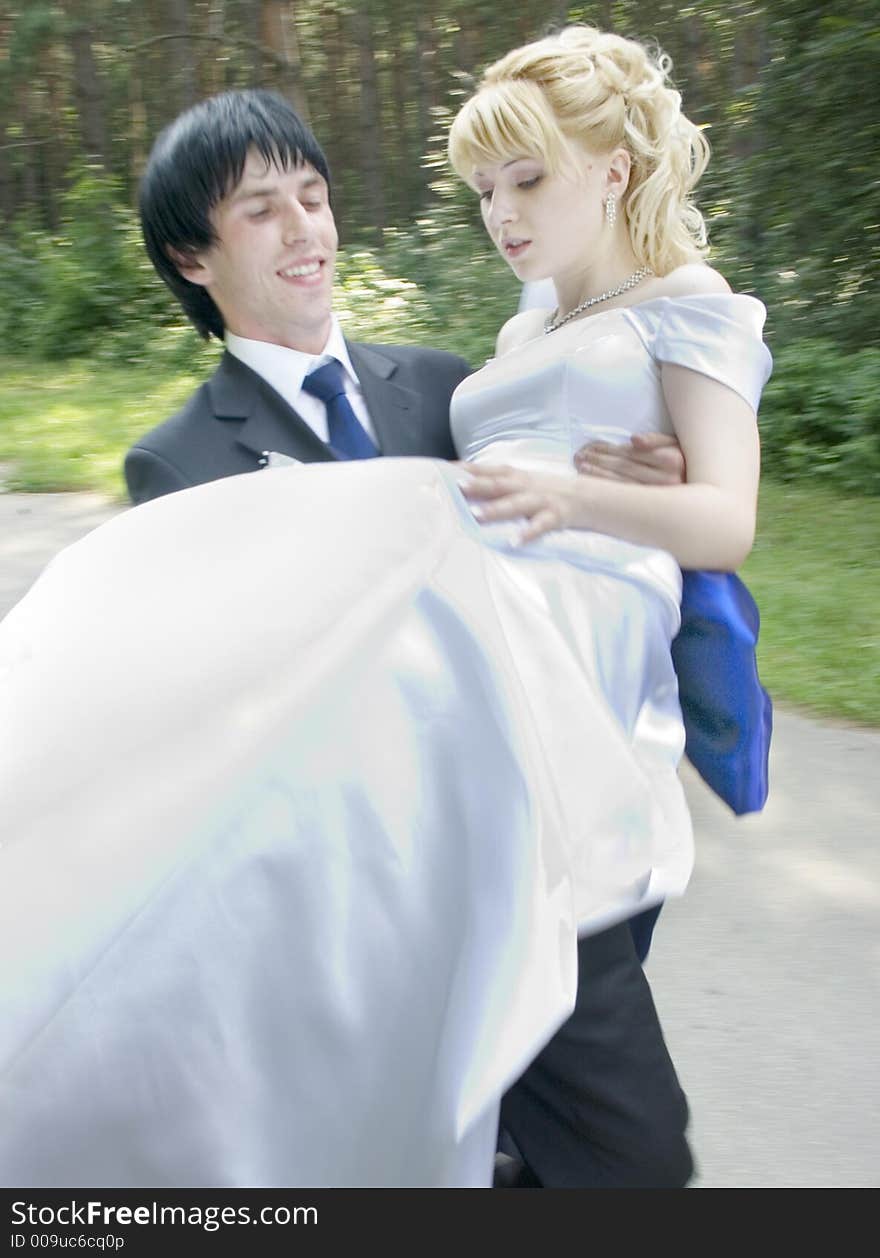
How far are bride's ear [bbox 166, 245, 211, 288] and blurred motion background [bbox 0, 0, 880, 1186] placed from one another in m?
1.73

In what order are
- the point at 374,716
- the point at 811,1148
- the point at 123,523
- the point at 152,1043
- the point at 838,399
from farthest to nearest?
the point at 838,399
the point at 811,1148
the point at 123,523
the point at 374,716
the point at 152,1043

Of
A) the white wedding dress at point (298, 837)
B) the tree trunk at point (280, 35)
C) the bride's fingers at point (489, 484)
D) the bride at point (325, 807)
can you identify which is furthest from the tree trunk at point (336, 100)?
the white wedding dress at point (298, 837)

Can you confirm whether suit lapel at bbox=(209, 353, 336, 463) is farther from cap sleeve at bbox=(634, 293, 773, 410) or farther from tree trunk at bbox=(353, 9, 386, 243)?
tree trunk at bbox=(353, 9, 386, 243)

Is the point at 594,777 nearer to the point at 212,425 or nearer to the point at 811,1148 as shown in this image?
the point at 212,425

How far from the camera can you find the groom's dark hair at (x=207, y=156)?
87.9 inches

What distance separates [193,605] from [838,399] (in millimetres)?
6770

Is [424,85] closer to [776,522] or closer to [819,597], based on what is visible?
[776,522]

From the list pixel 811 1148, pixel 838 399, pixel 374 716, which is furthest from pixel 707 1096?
pixel 838 399

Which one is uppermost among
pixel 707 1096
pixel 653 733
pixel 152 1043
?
pixel 152 1043

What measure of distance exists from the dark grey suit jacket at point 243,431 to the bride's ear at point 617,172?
1.53 feet

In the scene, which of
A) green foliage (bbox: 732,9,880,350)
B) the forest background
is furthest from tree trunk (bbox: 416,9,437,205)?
green foliage (bbox: 732,9,880,350)

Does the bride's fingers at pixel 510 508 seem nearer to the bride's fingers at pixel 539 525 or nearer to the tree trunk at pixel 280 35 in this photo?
the bride's fingers at pixel 539 525

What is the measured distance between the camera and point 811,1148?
259 centimetres

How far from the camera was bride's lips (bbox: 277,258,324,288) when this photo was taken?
7.45 ft
